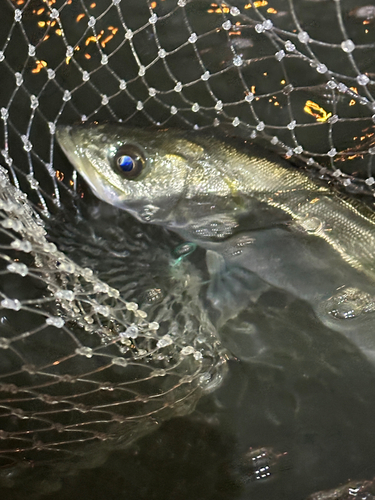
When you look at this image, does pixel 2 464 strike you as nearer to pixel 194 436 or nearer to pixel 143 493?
A: pixel 143 493

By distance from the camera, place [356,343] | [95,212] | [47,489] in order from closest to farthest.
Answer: [47,489], [356,343], [95,212]

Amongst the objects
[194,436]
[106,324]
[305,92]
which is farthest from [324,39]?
[194,436]

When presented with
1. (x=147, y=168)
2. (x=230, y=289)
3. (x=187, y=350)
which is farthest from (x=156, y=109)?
(x=187, y=350)

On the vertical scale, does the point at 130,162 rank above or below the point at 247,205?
above

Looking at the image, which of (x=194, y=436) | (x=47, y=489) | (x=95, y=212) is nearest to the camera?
(x=47, y=489)

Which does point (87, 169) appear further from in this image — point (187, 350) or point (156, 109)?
point (187, 350)

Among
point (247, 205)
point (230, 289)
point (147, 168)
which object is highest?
point (147, 168)

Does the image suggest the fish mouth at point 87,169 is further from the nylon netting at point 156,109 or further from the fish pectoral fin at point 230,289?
the fish pectoral fin at point 230,289

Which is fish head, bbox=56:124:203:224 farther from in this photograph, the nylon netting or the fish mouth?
the nylon netting
